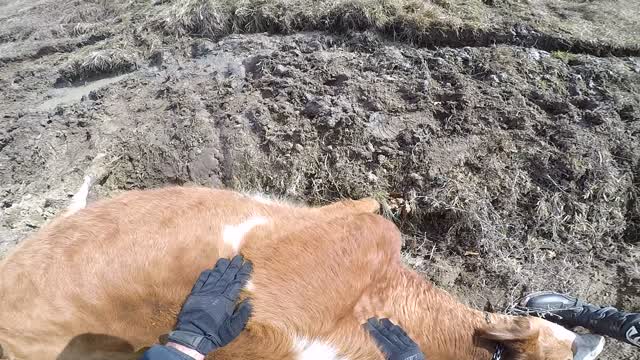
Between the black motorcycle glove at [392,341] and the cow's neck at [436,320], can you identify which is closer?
the black motorcycle glove at [392,341]

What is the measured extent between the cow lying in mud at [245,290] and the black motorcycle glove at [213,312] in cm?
8

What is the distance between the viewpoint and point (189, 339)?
1979 mm

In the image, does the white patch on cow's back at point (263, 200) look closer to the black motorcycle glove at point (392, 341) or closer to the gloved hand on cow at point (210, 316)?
the gloved hand on cow at point (210, 316)

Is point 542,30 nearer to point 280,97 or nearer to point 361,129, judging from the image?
point 361,129

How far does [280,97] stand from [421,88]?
1346 mm

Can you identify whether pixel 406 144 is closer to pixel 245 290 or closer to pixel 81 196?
pixel 245 290

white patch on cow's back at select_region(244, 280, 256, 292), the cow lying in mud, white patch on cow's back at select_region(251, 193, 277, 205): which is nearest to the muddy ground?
white patch on cow's back at select_region(251, 193, 277, 205)

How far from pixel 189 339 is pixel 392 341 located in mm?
1078

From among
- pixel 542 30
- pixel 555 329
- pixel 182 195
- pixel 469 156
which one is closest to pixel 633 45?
pixel 542 30

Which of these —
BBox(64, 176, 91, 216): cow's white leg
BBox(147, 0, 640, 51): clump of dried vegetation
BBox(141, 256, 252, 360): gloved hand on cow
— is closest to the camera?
BBox(141, 256, 252, 360): gloved hand on cow

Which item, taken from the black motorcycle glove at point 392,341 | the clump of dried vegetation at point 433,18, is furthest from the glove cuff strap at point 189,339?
the clump of dried vegetation at point 433,18

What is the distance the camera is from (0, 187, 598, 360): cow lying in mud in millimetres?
2311

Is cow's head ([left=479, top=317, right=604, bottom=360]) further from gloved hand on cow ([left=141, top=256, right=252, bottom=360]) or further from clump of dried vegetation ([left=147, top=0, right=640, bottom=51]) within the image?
clump of dried vegetation ([left=147, top=0, right=640, bottom=51])

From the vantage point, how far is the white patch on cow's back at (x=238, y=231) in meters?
2.61
